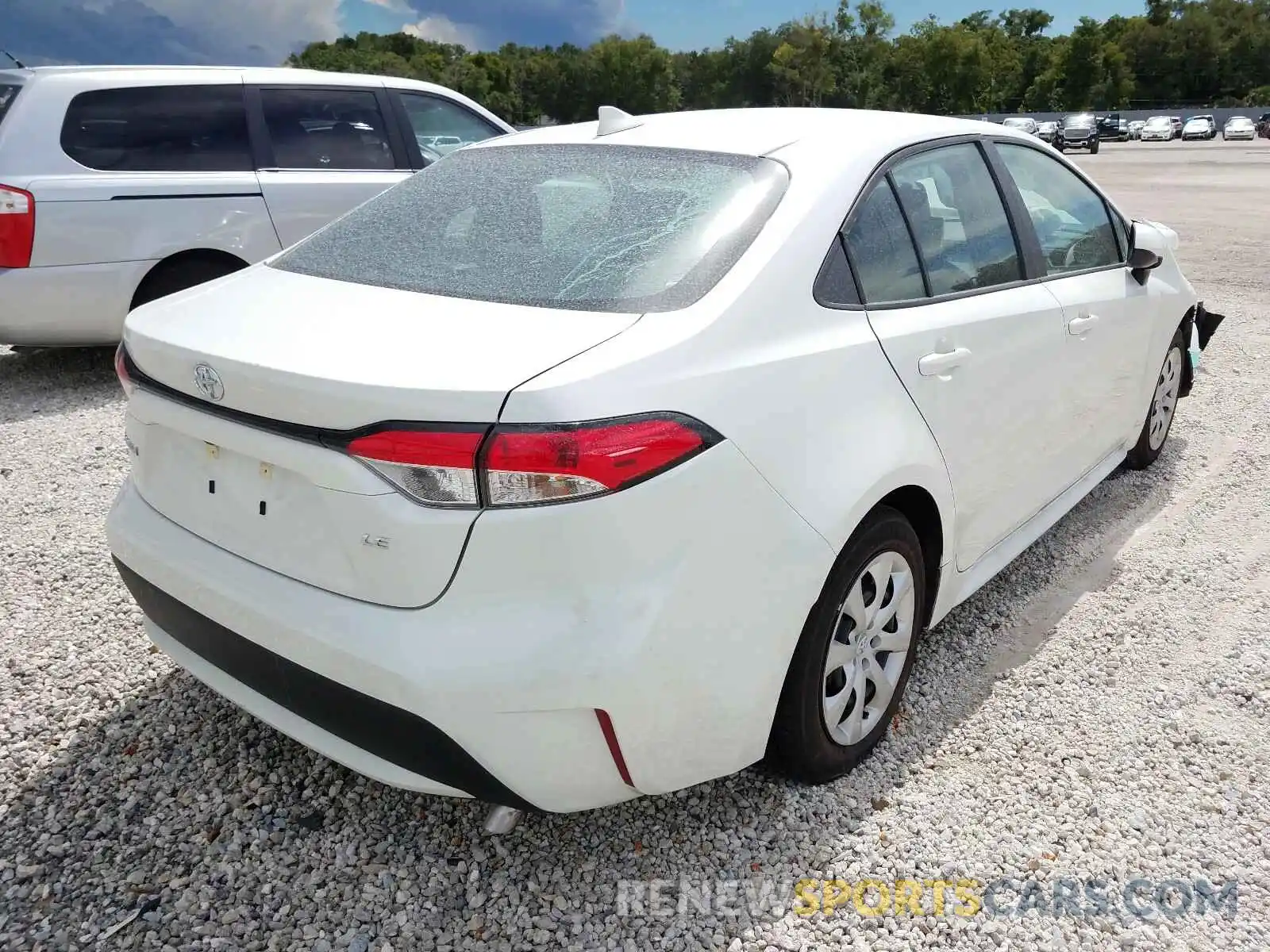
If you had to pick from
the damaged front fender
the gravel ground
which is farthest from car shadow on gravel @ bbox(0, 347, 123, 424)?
the damaged front fender

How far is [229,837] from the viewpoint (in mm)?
2355

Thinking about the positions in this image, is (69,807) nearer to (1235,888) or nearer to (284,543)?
(284,543)

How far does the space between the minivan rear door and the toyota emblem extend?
4252 millimetres

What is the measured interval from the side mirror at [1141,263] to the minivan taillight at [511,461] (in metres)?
2.80

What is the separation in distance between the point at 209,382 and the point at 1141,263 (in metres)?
3.34

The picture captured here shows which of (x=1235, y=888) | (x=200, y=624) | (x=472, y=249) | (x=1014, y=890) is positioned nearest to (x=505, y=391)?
(x=472, y=249)

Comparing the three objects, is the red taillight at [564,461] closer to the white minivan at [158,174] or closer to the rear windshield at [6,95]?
the white minivan at [158,174]

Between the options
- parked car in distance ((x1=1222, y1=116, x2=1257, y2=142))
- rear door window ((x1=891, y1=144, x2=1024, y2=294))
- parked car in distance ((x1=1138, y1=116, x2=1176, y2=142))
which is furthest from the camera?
parked car in distance ((x1=1138, y1=116, x2=1176, y2=142))

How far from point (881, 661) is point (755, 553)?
0.81m

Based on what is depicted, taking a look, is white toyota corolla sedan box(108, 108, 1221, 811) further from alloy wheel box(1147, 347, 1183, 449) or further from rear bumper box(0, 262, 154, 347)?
rear bumper box(0, 262, 154, 347)

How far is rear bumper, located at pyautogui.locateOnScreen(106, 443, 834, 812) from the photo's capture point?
176 centimetres

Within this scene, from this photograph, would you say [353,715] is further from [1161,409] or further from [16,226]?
Result: [16,226]

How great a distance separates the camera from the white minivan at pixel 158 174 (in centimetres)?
540

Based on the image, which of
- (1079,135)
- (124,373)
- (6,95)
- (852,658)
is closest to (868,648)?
(852,658)
